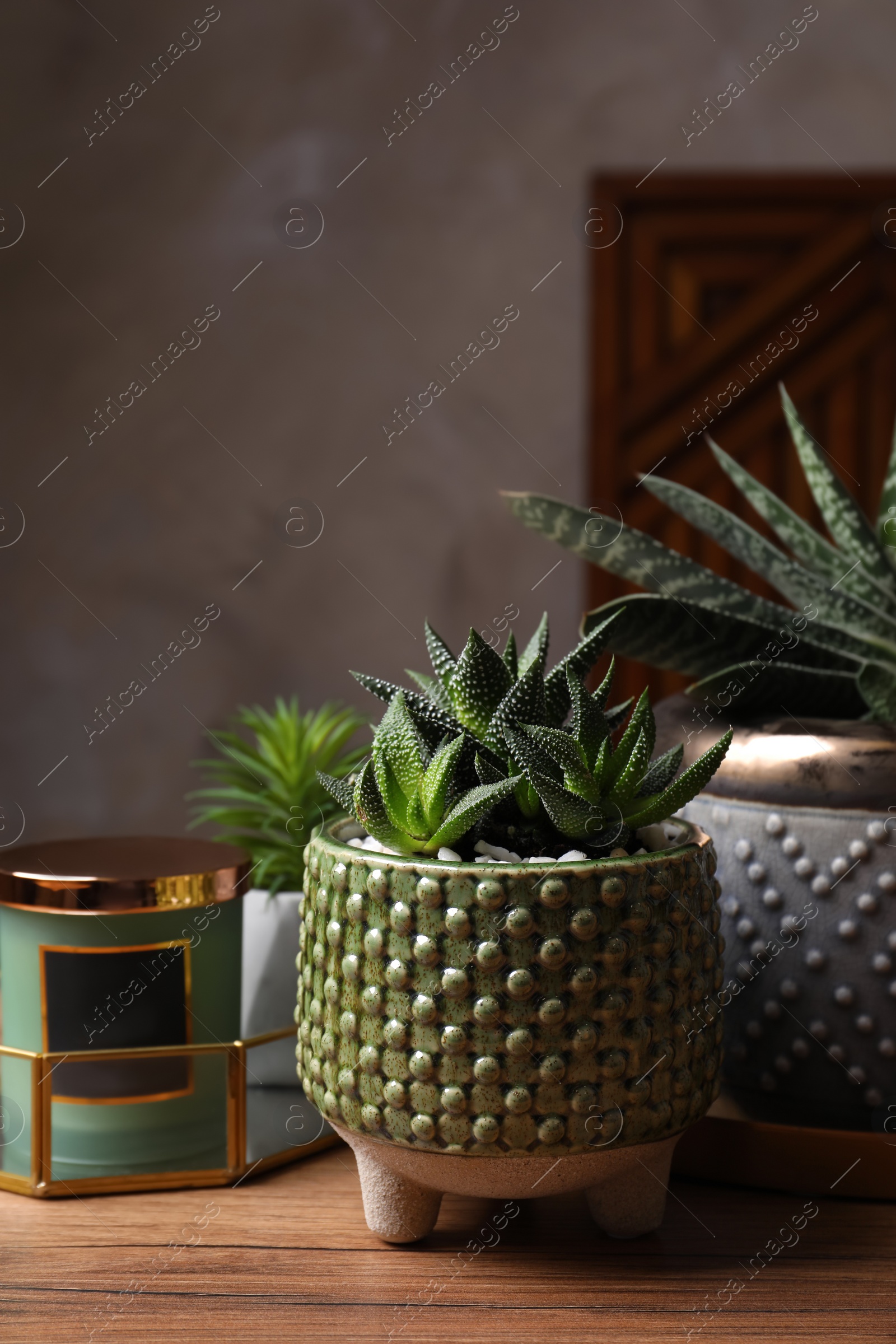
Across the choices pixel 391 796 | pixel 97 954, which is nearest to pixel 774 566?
pixel 391 796

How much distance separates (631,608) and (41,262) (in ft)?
5.28

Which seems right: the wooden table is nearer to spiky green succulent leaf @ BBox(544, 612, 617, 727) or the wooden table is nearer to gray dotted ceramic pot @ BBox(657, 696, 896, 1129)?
gray dotted ceramic pot @ BBox(657, 696, 896, 1129)

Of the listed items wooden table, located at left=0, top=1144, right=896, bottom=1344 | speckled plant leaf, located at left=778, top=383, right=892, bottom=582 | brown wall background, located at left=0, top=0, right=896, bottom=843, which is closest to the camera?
wooden table, located at left=0, top=1144, right=896, bottom=1344

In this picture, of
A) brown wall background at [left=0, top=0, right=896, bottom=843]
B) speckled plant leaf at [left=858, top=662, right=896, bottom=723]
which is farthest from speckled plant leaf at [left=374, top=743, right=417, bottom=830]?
brown wall background at [left=0, top=0, right=896, bottom=843]

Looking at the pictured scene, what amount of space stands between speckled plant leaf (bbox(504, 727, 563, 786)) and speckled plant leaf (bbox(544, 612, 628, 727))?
1.6 inches

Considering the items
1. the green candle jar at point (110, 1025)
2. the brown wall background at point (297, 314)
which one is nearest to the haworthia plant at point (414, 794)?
the green candle jar at point (110, 1025)

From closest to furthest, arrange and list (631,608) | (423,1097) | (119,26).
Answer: (423,1097), (631,608), (119,26)

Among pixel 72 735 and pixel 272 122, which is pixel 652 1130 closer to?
pixel 72 735

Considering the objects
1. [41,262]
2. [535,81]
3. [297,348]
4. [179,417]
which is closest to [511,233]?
[535,81]

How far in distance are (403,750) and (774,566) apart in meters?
0.25

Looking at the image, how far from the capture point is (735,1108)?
53 centimetres

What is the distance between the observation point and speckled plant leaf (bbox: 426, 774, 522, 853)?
42 cm

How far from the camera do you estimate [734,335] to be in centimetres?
187

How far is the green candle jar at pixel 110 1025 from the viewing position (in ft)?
1.62
